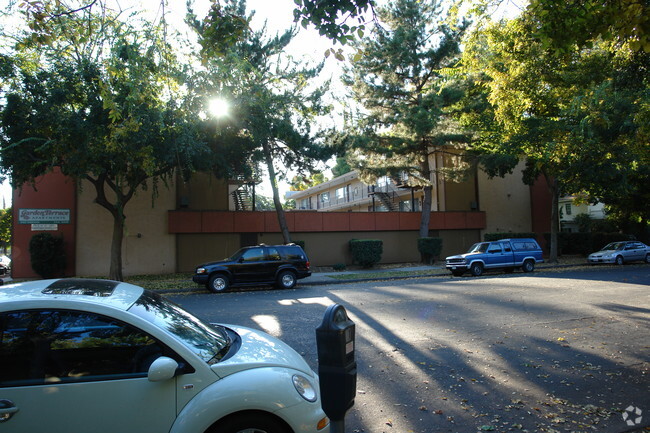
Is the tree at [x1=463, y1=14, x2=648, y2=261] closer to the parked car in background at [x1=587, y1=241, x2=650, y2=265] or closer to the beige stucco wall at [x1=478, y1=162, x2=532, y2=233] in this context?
the parked car in background at [x1=587, y1=241, x2=650, y2=265]

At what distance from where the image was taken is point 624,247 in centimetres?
2575

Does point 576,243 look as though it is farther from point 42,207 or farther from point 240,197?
point 42,207

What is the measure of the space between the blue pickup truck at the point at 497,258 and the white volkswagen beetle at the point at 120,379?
18.6 meters

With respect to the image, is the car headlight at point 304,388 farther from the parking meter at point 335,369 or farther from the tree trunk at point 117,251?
the tree trunk at point 117,251

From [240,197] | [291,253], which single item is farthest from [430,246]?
[240,197]

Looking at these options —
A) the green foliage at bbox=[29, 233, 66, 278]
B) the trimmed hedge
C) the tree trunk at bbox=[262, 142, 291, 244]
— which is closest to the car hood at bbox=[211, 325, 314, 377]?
the tree trunk at bbox=[262, 142, 291, 244]

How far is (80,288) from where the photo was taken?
3289mm

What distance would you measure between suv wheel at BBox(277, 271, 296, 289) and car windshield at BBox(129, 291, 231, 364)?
12709 millimetres

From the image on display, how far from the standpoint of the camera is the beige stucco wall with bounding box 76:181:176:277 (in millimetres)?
22797

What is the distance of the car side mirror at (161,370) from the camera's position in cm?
272

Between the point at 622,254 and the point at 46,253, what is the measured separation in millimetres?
31364

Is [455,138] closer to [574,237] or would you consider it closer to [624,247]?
[624,247]

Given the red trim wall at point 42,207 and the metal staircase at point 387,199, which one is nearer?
the red trim wall at point 42,207

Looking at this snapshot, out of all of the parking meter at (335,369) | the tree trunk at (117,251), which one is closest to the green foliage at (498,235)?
the tree trunk at (117,251)
